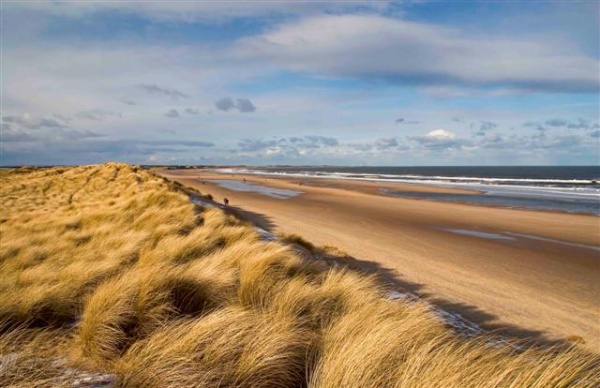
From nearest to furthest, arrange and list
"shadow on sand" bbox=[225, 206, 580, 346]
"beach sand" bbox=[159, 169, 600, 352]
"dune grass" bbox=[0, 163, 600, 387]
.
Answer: "dune grass" bbox=[0, 163, 600, 387] → "shadow on sand" bbox=[225, 206, 580, 346] → "beach sand" bbox=[159, 169, 600, 352]

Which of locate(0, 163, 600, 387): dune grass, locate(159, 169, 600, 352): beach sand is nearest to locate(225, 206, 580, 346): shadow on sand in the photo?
locate(159, 169, 600, 352): beach sand

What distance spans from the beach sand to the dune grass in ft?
9.45

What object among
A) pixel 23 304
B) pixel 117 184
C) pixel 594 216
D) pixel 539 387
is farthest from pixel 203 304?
pixel 117 184

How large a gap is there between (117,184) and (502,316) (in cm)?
2841

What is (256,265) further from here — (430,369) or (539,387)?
(539,387)

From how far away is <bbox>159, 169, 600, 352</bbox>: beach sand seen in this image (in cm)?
742

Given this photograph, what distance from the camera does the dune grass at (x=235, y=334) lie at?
2730 millimetres

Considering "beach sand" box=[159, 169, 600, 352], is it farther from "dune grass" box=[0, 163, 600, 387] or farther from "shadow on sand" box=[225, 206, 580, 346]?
"dune grass" box=[0, 163, 600, 387]

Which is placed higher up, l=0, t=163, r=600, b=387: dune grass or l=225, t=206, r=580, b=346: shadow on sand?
l=0, t=163, r=600, b=387: dune grass

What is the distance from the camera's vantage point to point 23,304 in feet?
13.5

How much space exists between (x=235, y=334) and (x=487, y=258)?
35.1ft

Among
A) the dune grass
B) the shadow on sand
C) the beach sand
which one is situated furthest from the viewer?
the beach sand

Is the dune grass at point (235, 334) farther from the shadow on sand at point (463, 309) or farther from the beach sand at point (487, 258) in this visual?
the beach sand at point (487, 258)

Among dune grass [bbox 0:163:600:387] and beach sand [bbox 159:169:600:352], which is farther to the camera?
beach sand [bbox 159:169:600:352]
